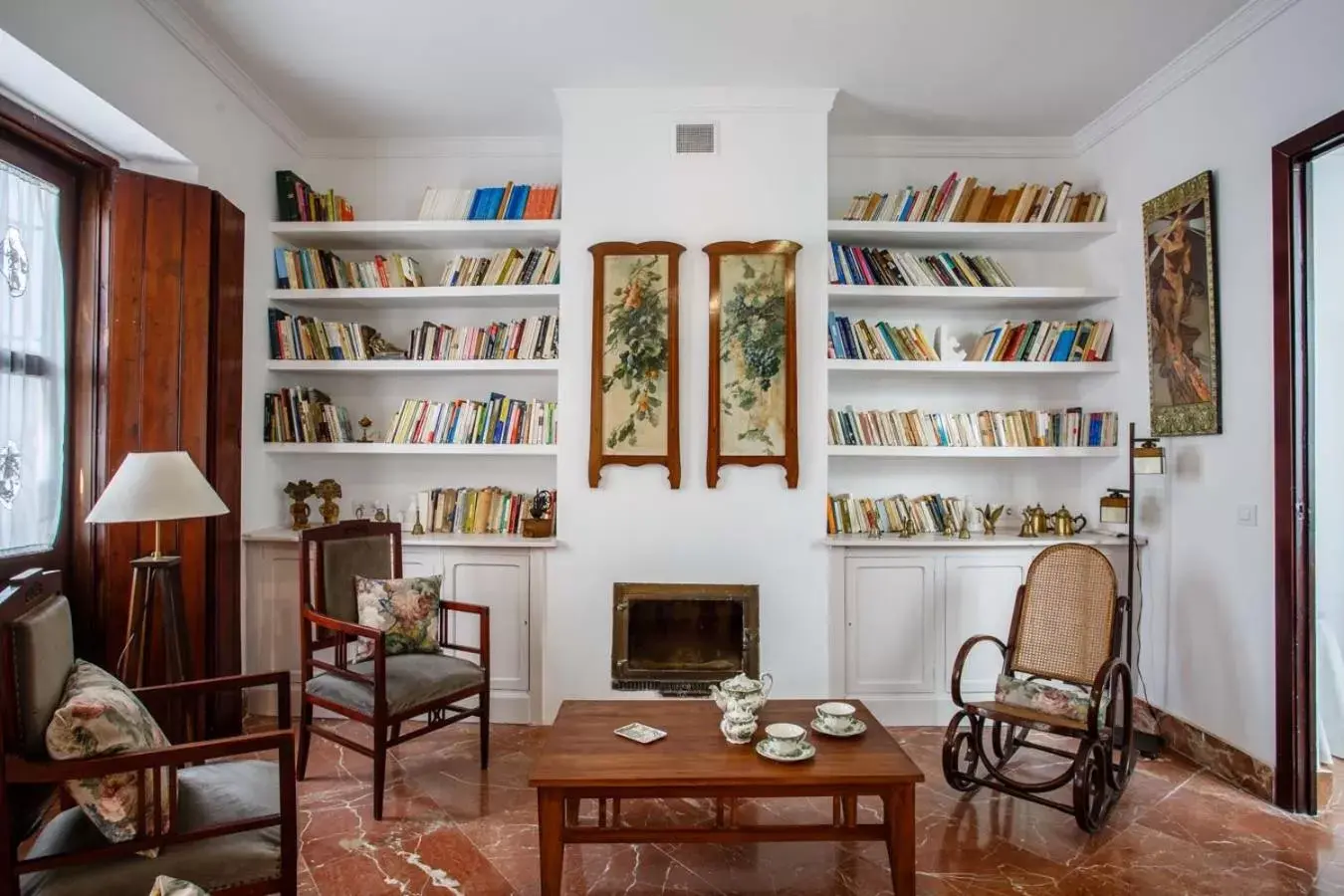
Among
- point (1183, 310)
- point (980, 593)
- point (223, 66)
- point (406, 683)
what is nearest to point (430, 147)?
point (223, 66)

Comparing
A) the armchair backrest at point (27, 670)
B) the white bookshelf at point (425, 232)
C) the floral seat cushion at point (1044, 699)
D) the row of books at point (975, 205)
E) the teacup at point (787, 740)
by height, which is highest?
the row of books at point (975, 205)

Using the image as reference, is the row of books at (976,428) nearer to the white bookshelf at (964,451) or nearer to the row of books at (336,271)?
the white bookshelf at (964,451)

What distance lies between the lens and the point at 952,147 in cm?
416

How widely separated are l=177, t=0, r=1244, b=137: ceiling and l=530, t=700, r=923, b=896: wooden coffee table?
9.14 ft

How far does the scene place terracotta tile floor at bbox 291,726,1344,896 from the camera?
2299 millimetres

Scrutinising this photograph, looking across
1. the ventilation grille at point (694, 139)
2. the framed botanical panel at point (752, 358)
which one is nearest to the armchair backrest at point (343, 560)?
the framed botanical panel at point (752, 358)

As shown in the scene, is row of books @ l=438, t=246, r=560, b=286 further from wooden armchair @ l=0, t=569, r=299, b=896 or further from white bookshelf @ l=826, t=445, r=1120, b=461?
wooden armchair @ l=0, t=569, r=299, b=896

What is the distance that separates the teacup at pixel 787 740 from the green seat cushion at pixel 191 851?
133cm

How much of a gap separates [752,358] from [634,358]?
1.90 feet

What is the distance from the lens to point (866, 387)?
4.21 meters

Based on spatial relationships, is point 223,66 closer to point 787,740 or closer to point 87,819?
point 87,819

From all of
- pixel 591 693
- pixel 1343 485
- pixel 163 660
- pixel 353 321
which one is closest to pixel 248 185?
pixel 353 321

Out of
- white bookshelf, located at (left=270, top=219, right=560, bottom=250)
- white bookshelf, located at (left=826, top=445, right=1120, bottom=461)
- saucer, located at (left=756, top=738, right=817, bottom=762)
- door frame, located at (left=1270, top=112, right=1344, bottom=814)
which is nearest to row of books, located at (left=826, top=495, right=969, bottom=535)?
white bookshelf, located at (left=826, top=445, right=1120, bottom=461)

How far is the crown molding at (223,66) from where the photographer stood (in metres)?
2.96
